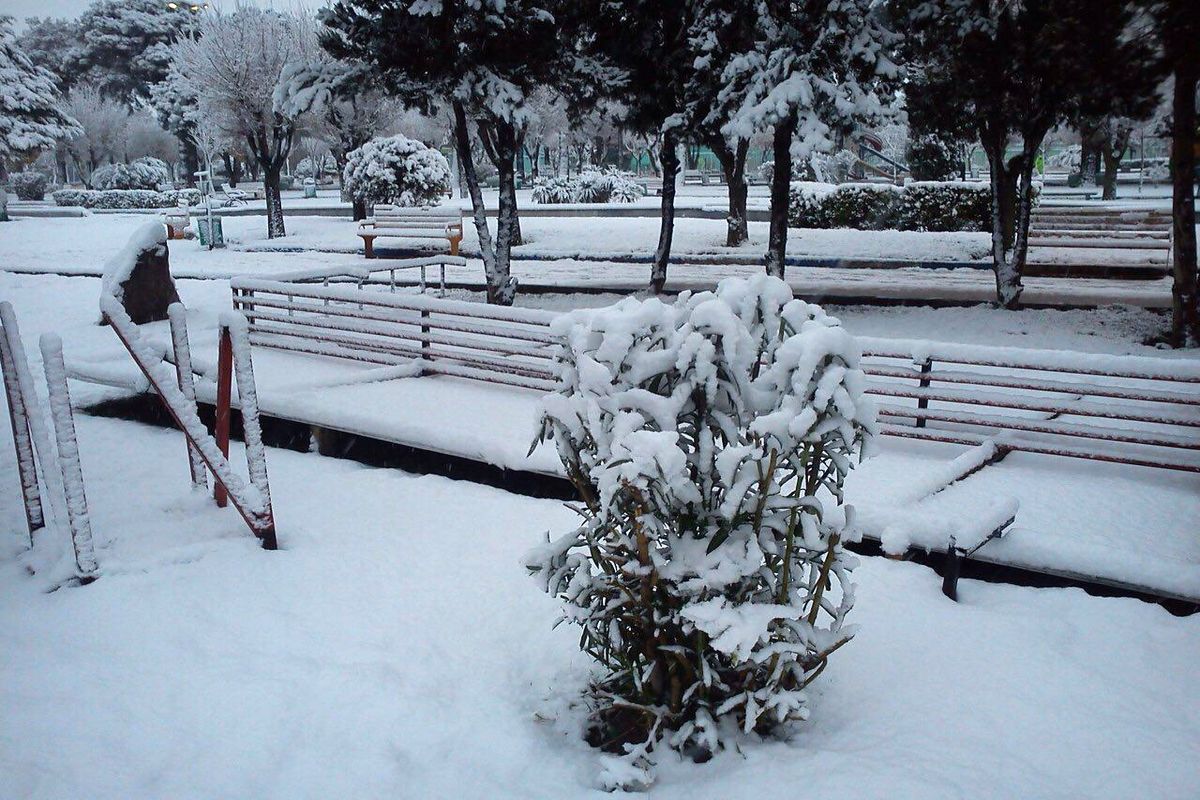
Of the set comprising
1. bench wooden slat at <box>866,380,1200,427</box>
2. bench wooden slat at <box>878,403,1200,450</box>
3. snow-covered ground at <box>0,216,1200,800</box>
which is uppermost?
bench wooden slat at <box>866,380,1200,427</box>

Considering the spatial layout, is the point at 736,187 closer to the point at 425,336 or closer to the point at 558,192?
the point at 425,336

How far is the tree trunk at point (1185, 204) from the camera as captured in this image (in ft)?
31.8

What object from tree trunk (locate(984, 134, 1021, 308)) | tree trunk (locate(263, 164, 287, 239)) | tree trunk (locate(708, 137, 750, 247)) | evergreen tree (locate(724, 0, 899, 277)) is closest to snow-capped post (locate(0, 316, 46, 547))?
evergreen tree (locate(724, 0, 899, 277))

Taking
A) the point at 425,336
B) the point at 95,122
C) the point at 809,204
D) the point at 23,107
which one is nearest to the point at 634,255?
the point at 809,204

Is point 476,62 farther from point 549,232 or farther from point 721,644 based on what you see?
point 549,232

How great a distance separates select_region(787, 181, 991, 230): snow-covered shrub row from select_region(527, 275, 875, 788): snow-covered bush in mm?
20507

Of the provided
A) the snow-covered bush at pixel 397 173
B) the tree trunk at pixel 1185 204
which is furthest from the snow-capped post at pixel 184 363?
the snow-covered bush at pixel 397 173

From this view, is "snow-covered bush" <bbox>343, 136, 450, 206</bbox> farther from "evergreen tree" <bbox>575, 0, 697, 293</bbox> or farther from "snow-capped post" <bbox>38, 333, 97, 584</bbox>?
"snow-capped post" <bbox>38, 333, 97, 584</bbox>

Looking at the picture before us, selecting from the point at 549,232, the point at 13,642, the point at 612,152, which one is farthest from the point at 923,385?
the point at 612,152

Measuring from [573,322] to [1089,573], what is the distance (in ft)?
10.3

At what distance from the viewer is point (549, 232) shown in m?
24.5

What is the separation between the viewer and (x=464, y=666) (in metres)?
4.16

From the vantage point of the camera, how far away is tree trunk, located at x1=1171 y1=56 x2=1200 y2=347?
9695 mm

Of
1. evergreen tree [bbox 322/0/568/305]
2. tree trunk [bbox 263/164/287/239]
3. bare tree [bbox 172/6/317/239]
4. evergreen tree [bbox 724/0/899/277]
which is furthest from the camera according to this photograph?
tree trunk [bbox 263/164/287/239]
